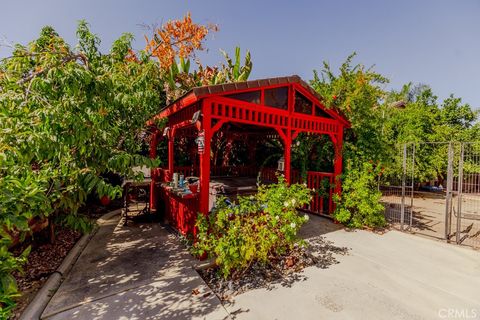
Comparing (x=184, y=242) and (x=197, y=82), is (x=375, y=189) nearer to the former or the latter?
(x=184, y=242)

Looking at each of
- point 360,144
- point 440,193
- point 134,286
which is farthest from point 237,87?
point 440,193

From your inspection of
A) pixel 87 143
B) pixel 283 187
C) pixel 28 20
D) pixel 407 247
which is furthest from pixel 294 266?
pixel 28 20

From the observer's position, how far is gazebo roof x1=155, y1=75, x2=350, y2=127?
4266 mm

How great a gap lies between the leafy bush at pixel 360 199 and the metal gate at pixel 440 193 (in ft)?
1.77


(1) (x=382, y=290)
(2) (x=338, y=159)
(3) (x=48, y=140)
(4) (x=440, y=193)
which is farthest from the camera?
(4) (x=440, y=193)

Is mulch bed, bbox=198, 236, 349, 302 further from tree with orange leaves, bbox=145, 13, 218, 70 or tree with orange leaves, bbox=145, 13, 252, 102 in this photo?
tree with orange leaves, bbox=145, 13, 218, 70

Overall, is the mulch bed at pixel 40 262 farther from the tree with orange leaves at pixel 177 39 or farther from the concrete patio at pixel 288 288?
the tree with orange leaves at pixel 177 39

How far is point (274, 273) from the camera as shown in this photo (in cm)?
394

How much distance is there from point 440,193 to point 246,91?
16729mm

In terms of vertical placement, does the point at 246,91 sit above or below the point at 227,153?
above

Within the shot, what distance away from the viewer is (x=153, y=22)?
38.0 feet

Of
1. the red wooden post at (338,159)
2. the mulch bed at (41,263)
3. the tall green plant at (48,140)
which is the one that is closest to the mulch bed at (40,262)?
the mulch bed at (41,263)

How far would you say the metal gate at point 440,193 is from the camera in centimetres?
537

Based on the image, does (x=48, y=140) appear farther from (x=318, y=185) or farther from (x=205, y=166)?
(x=318, y=185)
